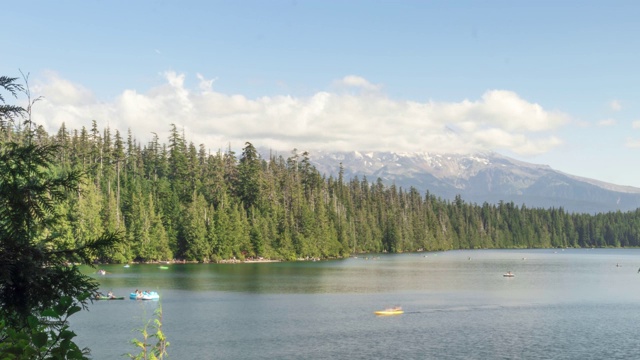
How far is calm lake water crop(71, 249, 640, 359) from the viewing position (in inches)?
1977

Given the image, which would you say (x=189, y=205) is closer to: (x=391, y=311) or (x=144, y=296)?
(x=144, y=296)

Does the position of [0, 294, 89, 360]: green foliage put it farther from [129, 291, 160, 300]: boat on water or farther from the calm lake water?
[129, 291, 160, 300]: boat on water

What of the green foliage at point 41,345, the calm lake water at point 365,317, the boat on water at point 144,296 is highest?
the green foliage at point 41,345

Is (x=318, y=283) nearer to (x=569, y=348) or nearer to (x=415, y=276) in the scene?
(x=415, y=276)

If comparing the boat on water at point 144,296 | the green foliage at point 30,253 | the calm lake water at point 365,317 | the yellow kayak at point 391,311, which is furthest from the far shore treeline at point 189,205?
the green foliage at point 30,253

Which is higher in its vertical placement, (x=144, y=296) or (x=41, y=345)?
(x=41, y=345)

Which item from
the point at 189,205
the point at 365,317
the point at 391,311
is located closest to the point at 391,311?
the point at 391,311

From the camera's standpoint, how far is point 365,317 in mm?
68188

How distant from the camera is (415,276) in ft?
405

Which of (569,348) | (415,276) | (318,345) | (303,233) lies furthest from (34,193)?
(303,233)

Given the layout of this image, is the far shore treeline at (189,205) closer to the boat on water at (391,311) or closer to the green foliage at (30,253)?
the boat on water at (391,311)

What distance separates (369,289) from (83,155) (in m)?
95.7

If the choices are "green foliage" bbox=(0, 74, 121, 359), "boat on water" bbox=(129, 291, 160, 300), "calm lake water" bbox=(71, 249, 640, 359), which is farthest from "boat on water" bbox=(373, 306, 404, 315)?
"green foliage" bbox=(0, 74, 121, 359)

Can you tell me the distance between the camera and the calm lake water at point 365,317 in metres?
50.2
